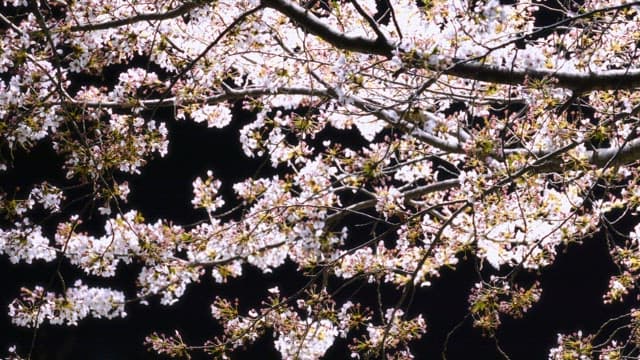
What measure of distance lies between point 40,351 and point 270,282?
1.39m

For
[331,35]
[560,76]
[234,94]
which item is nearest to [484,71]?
[560,76]

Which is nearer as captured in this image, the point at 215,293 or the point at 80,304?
the point at 80,304

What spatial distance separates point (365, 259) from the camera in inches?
99.3

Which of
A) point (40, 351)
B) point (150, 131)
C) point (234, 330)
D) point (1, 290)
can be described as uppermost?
point (1, 290)

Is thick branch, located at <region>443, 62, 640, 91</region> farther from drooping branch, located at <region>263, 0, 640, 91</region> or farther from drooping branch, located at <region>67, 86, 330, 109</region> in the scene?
drooping branch, located at <region>67, 86, 330, 109</region>

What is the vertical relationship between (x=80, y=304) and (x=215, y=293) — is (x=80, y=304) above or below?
below

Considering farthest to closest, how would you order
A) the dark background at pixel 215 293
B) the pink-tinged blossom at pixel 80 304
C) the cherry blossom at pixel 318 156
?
1. the dark background at pixel 215 293
2. the pink-tinged blossom at pixel 80 304
3. the cherry blossom at pixel 318 156

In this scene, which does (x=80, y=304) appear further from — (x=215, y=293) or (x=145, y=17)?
(x=215, y=293)

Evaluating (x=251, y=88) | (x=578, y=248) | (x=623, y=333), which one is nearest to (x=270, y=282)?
(x=578, y=248)

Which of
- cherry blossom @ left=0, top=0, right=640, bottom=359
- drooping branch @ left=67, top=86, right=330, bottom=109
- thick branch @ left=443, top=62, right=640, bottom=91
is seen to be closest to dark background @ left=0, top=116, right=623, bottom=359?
cherry blossom @ left=0, top=0, right=640, bottom=359

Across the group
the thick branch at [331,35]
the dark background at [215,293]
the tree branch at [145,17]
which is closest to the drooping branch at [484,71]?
the thick branch at [331,35]

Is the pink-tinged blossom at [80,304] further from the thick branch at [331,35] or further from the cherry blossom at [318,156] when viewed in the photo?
the thick branch at [331,35]

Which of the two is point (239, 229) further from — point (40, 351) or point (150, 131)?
point (40, 351)

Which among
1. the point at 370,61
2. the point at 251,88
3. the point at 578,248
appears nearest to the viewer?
the point at 370,61
